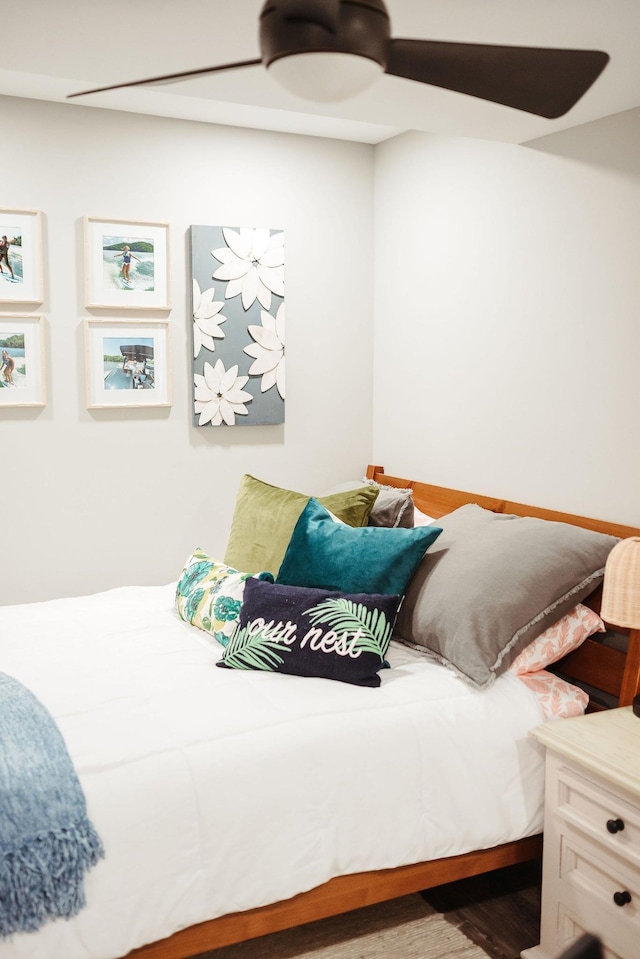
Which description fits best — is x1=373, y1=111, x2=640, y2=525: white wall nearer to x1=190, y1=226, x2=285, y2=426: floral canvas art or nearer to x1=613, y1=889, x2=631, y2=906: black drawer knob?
x1=190, y1=226, x2=285, y2=426: floral canvas art

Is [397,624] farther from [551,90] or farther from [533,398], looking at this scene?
[551,90]

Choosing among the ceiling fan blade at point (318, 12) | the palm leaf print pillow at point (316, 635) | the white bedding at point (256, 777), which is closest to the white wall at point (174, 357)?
the white bedding at point (256, 777)

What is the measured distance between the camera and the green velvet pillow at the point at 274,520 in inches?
113

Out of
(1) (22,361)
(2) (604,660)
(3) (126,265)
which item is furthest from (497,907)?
(3) (126,265)

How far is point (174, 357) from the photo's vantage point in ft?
11.6

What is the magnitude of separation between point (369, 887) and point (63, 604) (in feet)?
4.97

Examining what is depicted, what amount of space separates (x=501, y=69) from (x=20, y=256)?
2261mm

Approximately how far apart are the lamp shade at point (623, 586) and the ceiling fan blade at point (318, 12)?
1480 mm

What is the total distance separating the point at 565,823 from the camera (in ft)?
6.82

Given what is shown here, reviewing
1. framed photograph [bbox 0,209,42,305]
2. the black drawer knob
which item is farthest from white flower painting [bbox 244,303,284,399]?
the black drawer knob

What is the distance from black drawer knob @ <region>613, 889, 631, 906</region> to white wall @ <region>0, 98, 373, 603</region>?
2.16m

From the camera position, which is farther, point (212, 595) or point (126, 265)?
point (126, 265)

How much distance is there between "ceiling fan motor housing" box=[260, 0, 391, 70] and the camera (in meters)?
1.19

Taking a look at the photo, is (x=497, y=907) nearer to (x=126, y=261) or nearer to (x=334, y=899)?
(x=334, y=899)
